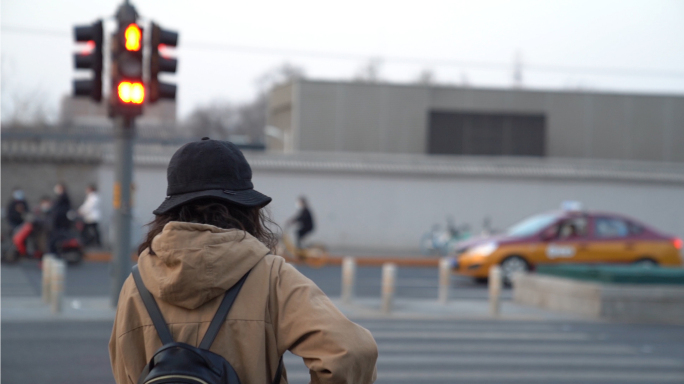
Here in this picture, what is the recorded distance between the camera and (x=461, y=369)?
7484 mm

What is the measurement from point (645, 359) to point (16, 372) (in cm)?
668

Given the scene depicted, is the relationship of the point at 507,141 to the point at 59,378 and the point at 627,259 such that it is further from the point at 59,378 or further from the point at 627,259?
the point at 59,378

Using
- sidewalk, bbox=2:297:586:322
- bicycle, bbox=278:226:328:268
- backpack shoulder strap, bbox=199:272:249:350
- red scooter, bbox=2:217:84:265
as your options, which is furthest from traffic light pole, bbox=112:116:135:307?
bicycle, bbox=278:226:328:268

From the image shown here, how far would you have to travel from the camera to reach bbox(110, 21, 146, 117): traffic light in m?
9.46

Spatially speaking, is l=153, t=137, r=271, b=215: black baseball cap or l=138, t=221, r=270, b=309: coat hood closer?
l=138, t=221, r=270, b=309: coat hood

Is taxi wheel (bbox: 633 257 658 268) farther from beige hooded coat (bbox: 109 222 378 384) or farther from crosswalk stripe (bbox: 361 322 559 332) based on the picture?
beige hooded coat (bbox: 109 222 378 384)

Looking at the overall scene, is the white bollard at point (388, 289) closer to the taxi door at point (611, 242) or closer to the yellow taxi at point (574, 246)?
the yellow taxi at point (574, 246)

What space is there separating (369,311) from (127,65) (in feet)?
17.0

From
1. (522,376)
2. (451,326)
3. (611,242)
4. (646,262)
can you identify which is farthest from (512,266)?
(522,376)

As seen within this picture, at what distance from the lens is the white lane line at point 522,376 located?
Result: 7094 millimetres

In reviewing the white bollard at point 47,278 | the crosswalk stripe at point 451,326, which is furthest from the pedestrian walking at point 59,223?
the crosswalk stripe at point 451,326

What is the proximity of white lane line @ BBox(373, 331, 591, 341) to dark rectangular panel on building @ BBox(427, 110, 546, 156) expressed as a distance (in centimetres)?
2620

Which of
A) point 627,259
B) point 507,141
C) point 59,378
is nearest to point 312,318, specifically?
point 59,378

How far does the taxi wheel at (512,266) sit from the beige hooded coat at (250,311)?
47.4 feet
